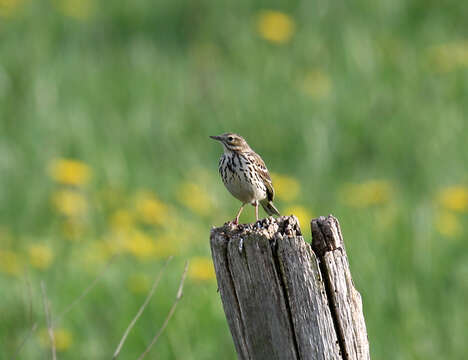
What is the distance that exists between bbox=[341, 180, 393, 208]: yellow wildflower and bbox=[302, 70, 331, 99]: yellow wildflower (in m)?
1.99

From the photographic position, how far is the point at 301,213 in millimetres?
8930

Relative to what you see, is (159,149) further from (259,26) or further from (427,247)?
(427,247)

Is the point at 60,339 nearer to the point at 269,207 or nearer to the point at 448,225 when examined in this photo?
the point at 269,207

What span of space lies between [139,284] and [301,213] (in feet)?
6.26

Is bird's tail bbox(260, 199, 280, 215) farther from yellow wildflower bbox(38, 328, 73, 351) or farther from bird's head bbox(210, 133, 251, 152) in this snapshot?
yellow wildflower bbox(38, 328, 73, 351)

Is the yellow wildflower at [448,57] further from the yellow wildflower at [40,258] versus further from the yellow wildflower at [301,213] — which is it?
the yellow wildflower at [40,258]

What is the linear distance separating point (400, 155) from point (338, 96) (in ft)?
3.82

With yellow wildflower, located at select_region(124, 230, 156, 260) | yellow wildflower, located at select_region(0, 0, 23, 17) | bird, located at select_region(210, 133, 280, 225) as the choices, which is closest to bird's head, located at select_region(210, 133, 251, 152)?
bird, located at select_region(210, 133, 280, 225)

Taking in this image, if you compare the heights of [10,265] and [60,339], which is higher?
[10,265]

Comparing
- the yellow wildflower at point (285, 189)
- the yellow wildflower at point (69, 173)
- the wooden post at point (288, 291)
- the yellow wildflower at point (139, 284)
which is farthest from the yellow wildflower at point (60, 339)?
the wooden post at point (288, 291)

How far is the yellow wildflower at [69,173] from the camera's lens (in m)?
9.74

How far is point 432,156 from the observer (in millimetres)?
11195

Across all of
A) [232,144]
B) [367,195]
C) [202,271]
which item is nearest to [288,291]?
[232,144]

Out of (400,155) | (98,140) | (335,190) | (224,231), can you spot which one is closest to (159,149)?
(98,140)
